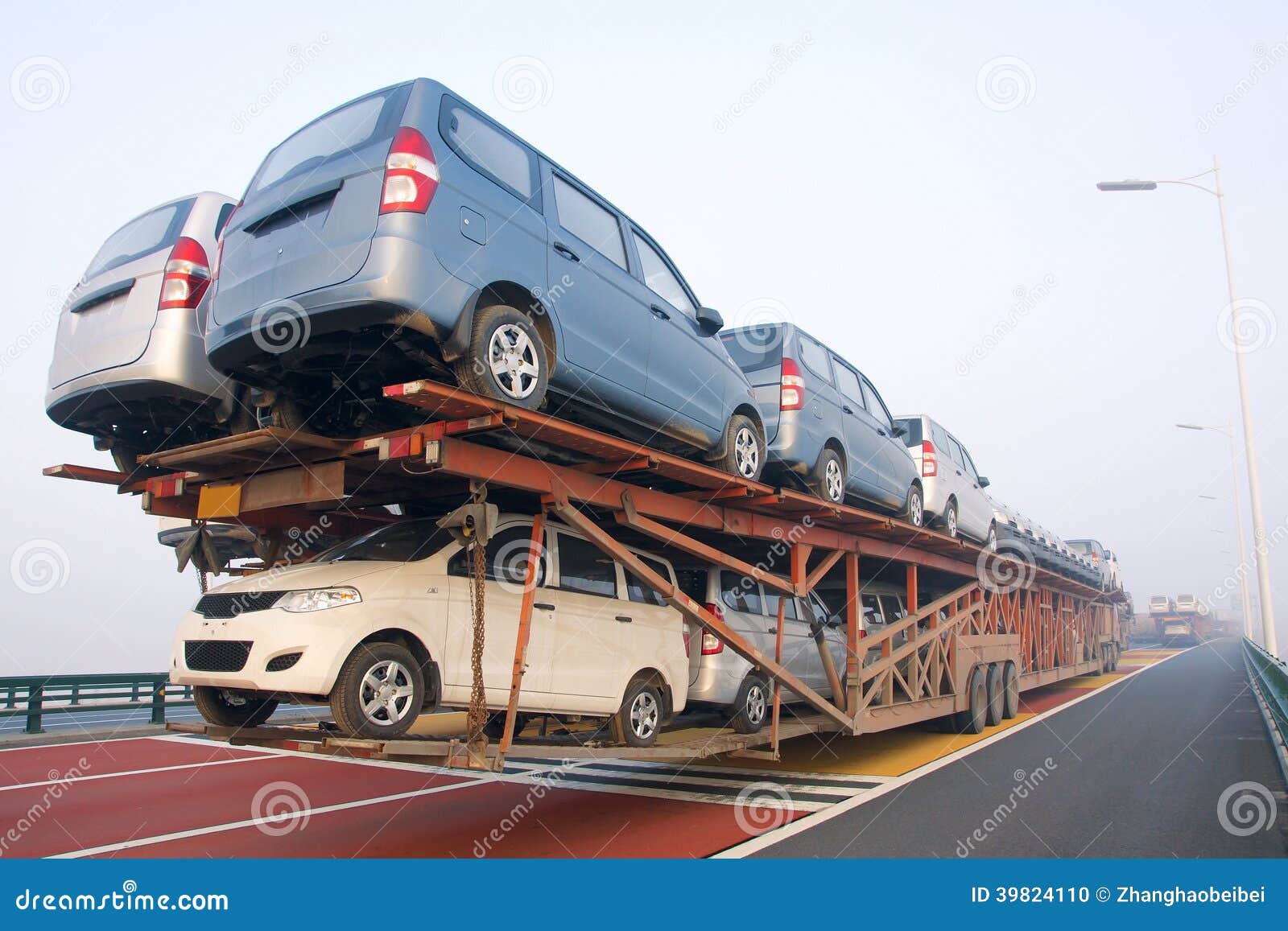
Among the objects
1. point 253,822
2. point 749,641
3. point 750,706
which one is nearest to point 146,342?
point 253,822

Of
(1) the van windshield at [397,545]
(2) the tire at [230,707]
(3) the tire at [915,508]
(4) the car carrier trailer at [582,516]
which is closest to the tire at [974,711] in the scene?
(4) the car carrier trailer at [582,516]

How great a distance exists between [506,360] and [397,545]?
1311mm

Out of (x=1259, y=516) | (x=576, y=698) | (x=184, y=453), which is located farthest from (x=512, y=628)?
(x=1259, y=516)

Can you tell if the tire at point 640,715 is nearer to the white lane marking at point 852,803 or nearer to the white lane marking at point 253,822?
the white lane marking at point 852,803

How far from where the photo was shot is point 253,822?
21.3 feet

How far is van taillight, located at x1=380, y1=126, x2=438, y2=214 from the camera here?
4.18m

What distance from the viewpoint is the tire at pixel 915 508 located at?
36.4ft

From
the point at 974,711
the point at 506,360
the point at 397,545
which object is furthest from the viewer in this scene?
Result: the point at 974,711

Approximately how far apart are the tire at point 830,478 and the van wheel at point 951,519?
366cm

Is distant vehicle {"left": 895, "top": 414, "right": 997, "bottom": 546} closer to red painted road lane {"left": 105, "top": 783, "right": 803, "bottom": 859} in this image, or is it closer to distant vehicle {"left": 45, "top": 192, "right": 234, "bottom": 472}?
red painted road lane {"left": 105, "top": 783, "right": 803, "bottom": 859}

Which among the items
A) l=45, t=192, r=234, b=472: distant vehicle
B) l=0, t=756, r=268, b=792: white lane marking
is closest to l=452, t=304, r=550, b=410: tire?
l=45, t=192, r=234, b=472: distant vehicle

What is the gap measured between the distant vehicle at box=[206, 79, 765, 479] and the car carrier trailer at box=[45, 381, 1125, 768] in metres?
0.30

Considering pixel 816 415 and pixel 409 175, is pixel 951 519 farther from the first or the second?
pixel 409 175

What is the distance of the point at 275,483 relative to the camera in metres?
5.11
